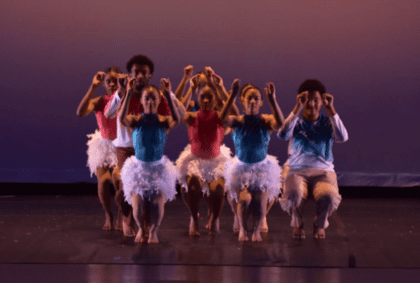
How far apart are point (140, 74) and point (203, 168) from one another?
0.79 m

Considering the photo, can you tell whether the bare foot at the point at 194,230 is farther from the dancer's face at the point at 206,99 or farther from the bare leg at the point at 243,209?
the dancer's face at the point at 206,99

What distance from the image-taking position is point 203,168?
3812 mm

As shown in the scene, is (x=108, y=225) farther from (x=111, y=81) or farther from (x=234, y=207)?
(x=111, y=81)

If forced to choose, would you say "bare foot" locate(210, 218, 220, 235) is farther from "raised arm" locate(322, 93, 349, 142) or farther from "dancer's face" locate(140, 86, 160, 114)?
"raised arm" locate(322, 93, 349, 142)

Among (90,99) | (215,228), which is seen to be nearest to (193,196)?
(215,228)

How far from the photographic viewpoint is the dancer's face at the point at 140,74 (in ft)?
12.7

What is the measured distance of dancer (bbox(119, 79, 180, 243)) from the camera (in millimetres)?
3604

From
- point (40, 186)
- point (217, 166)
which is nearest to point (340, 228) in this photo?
point (217, 166)

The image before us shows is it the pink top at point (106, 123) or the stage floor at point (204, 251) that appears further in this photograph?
the pink top at point (106, 123)

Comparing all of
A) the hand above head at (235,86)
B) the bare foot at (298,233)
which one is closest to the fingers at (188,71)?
the hand above head at (235,86)

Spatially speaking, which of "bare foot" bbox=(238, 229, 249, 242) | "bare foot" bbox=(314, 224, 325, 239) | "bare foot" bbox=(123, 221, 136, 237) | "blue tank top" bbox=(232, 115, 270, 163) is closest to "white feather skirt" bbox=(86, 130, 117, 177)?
"bare foot" bbox=(123, 221, 136, 237)

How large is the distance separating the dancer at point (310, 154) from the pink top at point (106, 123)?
1.24 m

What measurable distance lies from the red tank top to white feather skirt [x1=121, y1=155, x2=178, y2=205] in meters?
0.29

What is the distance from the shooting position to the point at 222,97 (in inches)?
157
